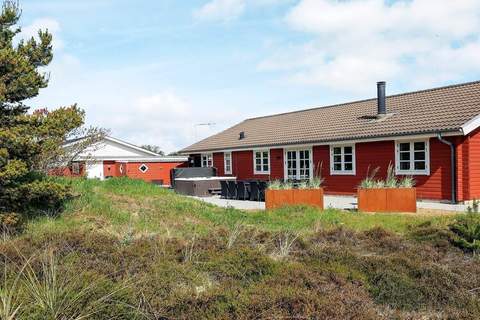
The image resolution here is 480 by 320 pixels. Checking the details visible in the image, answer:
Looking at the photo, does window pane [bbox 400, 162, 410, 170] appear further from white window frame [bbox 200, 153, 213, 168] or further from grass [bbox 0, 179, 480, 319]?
white window frame [bbox 200, 153, 213, 168]

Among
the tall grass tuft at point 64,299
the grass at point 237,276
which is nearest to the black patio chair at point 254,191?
the grass at point 237,276

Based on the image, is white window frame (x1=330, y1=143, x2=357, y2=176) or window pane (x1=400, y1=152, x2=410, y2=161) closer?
window pane (x1=400, y1=152, x2=410, y2=161)

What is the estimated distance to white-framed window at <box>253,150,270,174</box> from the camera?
26.9 meters

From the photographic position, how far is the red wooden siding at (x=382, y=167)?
1764 cm

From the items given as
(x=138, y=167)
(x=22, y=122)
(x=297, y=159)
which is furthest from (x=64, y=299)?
(x=138, y=167)

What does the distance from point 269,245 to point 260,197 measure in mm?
12257

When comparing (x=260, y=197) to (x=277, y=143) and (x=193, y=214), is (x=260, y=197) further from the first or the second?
(x=193, y=214)

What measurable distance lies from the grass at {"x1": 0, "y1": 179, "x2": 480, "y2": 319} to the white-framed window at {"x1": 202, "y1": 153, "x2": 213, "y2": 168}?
23.0 metres

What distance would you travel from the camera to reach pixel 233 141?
31.0 metres

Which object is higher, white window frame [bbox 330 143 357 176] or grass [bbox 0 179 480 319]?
white window frame [bbox 330 143 357 176]

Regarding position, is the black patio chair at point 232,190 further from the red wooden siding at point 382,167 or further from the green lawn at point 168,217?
the green lawn at point 168,217

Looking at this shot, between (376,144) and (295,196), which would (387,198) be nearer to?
(295,196)

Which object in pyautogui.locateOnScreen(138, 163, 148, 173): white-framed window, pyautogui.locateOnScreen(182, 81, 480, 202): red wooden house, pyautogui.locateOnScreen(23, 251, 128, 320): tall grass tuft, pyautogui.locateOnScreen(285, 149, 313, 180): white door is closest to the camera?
pyautogui.locateOnScreen(23, 251, 128, 320): tall grass tuft

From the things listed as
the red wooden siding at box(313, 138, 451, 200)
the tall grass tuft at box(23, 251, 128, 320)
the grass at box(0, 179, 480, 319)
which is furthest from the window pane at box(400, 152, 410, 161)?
the tall grass tuft at box(23, 251, 128, 320)
